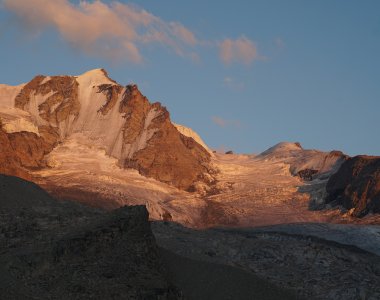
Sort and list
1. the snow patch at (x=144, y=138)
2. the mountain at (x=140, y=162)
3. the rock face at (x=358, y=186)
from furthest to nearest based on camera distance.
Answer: the snow patch at (x=144, y=138) < the mountain at (x=140, y=162) < the rock face at (x=358, y=186)

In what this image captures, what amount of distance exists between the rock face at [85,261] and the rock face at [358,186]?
40187 mm

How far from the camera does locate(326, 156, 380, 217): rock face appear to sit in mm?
56094

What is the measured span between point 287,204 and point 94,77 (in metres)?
35.9

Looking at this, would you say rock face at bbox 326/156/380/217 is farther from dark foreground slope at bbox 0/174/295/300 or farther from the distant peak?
dark foreground slope at bbox 0/174/295/300

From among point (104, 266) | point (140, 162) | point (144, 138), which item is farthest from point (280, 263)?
point (144, 138)

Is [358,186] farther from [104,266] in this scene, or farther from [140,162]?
[104,266]

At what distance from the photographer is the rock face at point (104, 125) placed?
7119cm

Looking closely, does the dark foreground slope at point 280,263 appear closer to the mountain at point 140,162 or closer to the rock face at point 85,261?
the rock face at point 85,261

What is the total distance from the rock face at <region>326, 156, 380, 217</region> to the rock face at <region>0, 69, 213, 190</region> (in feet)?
50.0

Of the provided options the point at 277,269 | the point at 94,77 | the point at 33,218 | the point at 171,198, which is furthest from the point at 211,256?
the point at 94,77

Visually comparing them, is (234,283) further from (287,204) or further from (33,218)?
(287,204)

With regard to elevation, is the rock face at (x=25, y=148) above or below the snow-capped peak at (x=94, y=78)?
below

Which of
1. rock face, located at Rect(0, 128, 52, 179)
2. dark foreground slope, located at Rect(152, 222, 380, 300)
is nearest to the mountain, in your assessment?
rock face, located at Rect(0, 128, 52, 179)

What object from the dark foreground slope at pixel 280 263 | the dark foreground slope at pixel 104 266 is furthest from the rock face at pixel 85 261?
the dark foreground slope at pixel 280 263
